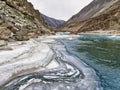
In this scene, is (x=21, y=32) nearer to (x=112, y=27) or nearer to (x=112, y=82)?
(x=112, y=82)

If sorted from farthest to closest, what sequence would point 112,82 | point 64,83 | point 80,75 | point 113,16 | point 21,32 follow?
point 113,16 < point 21,32 < point 80,75 < point 112,82 < point 64,83

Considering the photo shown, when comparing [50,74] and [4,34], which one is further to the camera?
[4,34]

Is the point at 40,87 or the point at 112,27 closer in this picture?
the point at 40,87

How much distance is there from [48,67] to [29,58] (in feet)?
6.66

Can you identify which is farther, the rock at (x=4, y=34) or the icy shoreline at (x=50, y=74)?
the rock at (x=4, y=34)

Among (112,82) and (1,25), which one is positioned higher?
(1,25)

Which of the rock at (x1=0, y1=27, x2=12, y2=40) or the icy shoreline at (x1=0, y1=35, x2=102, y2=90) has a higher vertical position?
the rock at (x1=0, y1=27, x2=12, y2=40)

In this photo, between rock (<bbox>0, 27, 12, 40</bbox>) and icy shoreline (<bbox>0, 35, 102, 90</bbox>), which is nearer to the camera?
icy shoreline (<bbox>0, 35, 102, 90</bbox>)

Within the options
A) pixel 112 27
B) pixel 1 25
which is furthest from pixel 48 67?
pixel 112 27

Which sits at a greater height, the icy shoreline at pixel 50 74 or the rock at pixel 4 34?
the rock at pixel 4 34

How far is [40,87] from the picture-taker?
46.6 ft

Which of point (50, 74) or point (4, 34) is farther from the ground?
point (4, 34)

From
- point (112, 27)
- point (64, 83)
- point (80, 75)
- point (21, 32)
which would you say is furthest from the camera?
point (112, 27)

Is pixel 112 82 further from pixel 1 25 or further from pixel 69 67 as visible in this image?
pixel 1 25
